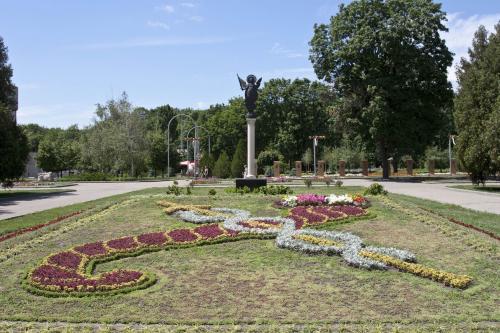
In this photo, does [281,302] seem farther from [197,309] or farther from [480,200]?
[480,200]

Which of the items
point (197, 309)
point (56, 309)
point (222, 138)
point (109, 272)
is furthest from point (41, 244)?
point (222, 138)

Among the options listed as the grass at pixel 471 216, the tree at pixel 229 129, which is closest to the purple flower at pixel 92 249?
the grass at pixel 471 216

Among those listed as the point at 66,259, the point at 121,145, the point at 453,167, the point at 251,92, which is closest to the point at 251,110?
the point at 251,92

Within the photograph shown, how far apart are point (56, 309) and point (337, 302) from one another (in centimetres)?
407

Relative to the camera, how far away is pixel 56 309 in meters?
7.30

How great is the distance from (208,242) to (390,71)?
33.7m

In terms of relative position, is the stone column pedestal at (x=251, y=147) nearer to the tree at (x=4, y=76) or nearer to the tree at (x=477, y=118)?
the tree at (x=477, y=118)

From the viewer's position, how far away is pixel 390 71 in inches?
1622

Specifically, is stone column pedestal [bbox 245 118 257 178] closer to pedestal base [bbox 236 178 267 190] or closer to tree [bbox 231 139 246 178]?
pedestal base [bbox 236 178 267 190]

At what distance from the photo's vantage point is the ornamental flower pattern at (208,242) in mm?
8227

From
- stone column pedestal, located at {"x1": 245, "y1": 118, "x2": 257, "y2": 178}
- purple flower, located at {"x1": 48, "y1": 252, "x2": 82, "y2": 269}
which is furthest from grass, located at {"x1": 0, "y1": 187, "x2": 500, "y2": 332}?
stone column pedestal, located at {"x1": 245, "y1": 118, "x2": 257, "y2": 178}

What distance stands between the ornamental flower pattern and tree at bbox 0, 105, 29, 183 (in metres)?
16.7

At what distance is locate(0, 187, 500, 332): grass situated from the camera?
6.95 meters

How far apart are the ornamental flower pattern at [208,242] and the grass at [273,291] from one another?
223mm
